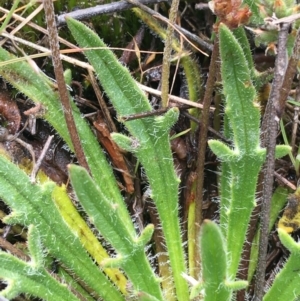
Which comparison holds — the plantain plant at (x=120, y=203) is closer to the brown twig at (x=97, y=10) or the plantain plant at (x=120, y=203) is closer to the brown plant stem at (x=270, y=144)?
the brown plant stem at (x=270, y=144)

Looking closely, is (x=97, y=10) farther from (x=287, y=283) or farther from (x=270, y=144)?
(x=287, y=283)

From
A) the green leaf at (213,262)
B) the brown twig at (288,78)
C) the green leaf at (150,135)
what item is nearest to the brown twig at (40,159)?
the green leaf at (150,135)

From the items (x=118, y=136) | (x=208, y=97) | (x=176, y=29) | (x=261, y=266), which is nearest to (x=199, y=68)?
Answer: (x=176, y=29)

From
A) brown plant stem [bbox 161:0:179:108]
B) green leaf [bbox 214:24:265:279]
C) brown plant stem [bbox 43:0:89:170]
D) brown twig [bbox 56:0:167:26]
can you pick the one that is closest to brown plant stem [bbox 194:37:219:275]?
green leaf [bbox 214:24:265:279]

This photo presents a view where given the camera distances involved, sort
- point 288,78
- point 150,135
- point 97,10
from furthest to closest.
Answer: point 97,10, point 150,135, point 288,78

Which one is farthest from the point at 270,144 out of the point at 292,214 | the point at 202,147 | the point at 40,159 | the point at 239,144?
the point at 40,159

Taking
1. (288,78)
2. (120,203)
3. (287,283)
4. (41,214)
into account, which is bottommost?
(287,283)
